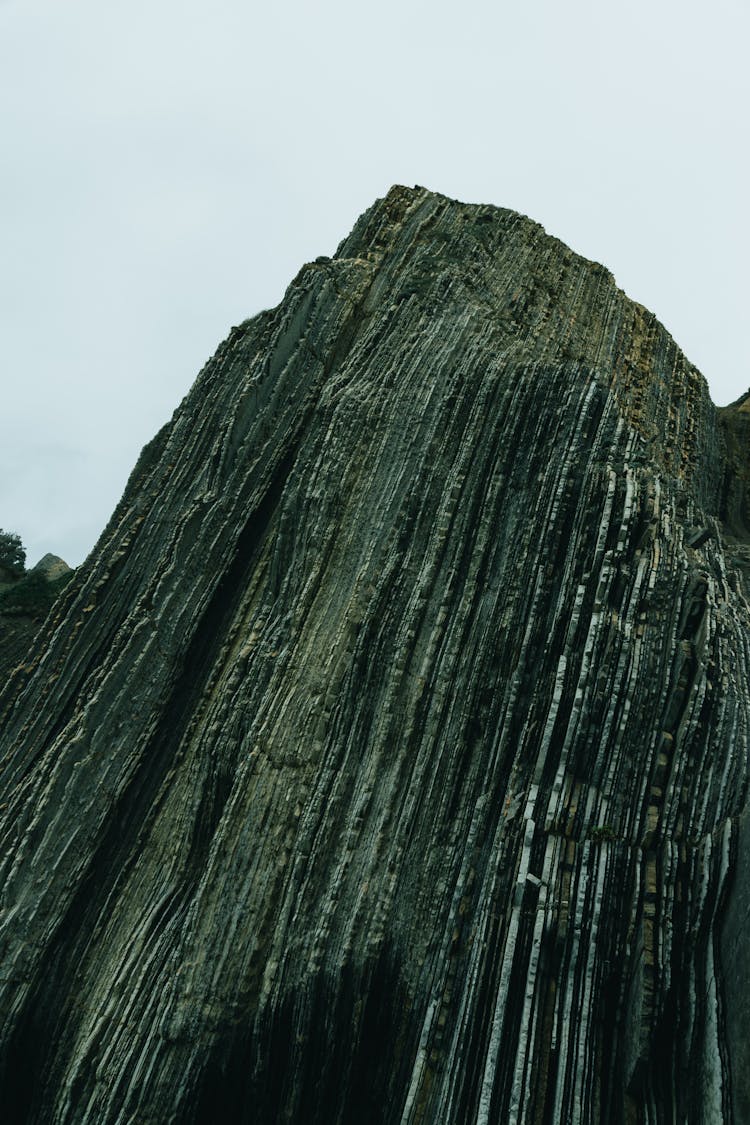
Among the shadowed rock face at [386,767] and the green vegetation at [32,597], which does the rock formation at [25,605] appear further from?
the shadowed rock face at [386,767]

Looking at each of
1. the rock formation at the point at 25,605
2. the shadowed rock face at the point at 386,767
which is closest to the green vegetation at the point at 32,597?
the rock formation at the point at 25,605

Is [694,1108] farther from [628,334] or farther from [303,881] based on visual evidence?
[628,334]

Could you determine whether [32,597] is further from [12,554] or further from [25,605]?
[12,554]

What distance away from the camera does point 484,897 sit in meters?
10.1

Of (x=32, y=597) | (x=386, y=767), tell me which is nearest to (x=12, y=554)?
(x=32, y=597)

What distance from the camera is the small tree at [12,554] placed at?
25.2 meters

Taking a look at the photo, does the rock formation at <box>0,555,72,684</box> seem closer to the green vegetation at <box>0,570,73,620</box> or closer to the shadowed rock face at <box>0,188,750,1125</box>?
the green vegetation at <box>0,570,73,620</box>

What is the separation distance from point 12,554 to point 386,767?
1778cm

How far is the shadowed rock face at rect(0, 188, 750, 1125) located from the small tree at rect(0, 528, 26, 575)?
35.8 feet

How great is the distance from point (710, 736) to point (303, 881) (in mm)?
5319

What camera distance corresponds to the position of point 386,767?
11641mm

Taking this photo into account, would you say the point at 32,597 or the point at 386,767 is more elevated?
the point at 32,597

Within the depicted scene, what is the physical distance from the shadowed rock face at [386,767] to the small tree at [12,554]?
35.8 ft

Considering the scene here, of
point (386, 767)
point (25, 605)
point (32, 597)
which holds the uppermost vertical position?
point (32, 597)
